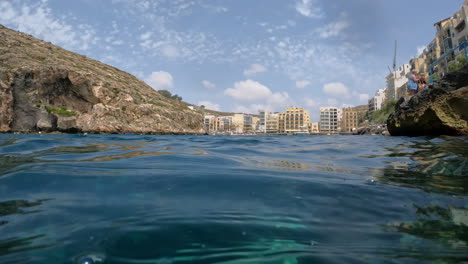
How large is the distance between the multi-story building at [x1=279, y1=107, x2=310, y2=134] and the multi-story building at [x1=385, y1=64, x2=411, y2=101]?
35.0 meters

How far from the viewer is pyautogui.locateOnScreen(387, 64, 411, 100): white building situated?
2900 inches

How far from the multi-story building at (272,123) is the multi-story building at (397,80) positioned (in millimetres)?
48430

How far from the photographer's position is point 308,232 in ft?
4.56

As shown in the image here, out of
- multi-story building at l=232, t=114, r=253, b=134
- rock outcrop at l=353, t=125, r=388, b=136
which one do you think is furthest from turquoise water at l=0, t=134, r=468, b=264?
multi-story building at l=232, t=114, r=253, b=134

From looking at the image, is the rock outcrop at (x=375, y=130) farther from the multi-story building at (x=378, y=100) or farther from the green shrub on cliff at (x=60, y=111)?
the multi-story building at (x=378, y=100)

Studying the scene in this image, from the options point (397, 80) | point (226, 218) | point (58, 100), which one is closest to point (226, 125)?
point (397, 80)

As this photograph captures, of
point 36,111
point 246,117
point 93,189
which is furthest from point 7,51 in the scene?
point 246,117

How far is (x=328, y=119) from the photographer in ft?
372

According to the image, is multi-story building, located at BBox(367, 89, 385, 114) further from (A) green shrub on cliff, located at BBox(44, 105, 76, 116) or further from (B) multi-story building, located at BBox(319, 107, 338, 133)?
(A) green shrub on cliff, located at BBox(44, 105, 76, 116)

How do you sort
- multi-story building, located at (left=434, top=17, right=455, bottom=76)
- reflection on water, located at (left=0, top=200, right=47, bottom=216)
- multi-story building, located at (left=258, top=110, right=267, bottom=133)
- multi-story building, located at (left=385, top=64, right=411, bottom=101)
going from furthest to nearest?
multi-story building, located at (left=258, top=110, right=267, bottom=133) < multi-story building, located at (left=385, top=64, right=411, bottom=101) < multi-story building, located at (left=434, top=17, right=455, bottom=76) < reflection on water, located at (left=0, top=200, right=47, bottom=216)

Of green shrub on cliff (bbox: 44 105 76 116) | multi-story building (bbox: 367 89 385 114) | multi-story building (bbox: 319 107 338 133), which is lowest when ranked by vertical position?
green shrub on cliff (bbox: 44 105 76 116)

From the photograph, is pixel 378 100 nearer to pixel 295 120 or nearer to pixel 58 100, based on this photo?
pixel 295 120

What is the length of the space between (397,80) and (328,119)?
134 ft

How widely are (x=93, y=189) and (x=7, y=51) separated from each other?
5201cm
